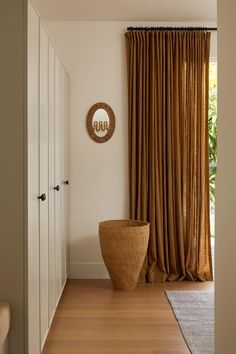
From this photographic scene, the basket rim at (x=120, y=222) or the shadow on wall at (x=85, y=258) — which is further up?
the basket rim at (x=120, y=222)

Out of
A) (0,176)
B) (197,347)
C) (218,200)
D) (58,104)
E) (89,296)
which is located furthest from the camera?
(89,296)

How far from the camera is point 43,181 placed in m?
2.83

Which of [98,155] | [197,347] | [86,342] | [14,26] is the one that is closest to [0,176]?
[14,26]

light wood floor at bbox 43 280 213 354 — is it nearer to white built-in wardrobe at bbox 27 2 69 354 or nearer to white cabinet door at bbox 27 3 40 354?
white built-in wardrobe at bbox 27 2 69 354

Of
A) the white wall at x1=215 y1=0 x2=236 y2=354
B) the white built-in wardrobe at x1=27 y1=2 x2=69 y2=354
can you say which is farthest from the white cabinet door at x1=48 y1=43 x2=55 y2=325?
the white wall at x1=215 y1=0 x2=236 y2=354

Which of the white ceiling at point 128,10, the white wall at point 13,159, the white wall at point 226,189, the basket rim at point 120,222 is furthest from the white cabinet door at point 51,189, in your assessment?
the white wall at point 226,189

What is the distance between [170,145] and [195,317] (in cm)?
178

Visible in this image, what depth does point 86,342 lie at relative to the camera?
306 cm

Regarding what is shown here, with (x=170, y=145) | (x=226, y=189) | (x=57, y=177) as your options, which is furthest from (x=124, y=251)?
(x=226, y=189)

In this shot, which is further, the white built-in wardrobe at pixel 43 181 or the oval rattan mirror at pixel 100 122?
the oval rattan mirror at pixel 100 122

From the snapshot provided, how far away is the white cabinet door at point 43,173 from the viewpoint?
→ 109 inches

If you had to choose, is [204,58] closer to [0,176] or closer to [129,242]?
[129,242]

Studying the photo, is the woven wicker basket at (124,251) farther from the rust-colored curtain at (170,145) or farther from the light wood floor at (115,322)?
the rust-colored curtain at (170,145)

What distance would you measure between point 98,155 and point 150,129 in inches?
23.8
